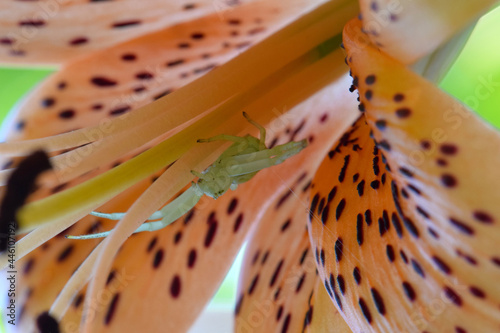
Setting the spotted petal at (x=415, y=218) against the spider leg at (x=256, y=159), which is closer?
the spotted petal at (x=415, y=218)

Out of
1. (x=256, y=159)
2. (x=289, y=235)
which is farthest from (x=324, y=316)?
(x=256, y=159)

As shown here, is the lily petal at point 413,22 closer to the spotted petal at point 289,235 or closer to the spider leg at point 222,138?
the spider leg at point 222,138

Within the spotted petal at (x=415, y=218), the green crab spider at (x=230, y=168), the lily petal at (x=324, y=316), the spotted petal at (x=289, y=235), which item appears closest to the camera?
the spotted petal at (x=415, y=218)

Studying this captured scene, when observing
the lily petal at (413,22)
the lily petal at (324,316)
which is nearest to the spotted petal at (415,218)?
the lily petal at (413,22)

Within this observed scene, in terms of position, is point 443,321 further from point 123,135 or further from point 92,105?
point 92,105

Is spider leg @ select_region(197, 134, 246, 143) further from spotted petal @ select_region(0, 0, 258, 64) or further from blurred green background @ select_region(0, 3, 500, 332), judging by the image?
blurred green background @ select_region(0, 3, 500, 332)

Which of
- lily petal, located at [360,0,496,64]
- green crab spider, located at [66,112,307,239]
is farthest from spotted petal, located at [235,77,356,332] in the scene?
lily petal, located at [360,0,496,64]

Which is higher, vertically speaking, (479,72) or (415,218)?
(479,72)

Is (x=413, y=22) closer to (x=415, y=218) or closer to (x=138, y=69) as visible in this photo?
(x=415, y=218)

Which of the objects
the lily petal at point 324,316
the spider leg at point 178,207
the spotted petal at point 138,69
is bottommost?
the lily petal at point 324,316

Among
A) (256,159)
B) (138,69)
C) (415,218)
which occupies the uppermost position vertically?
(138,69)
